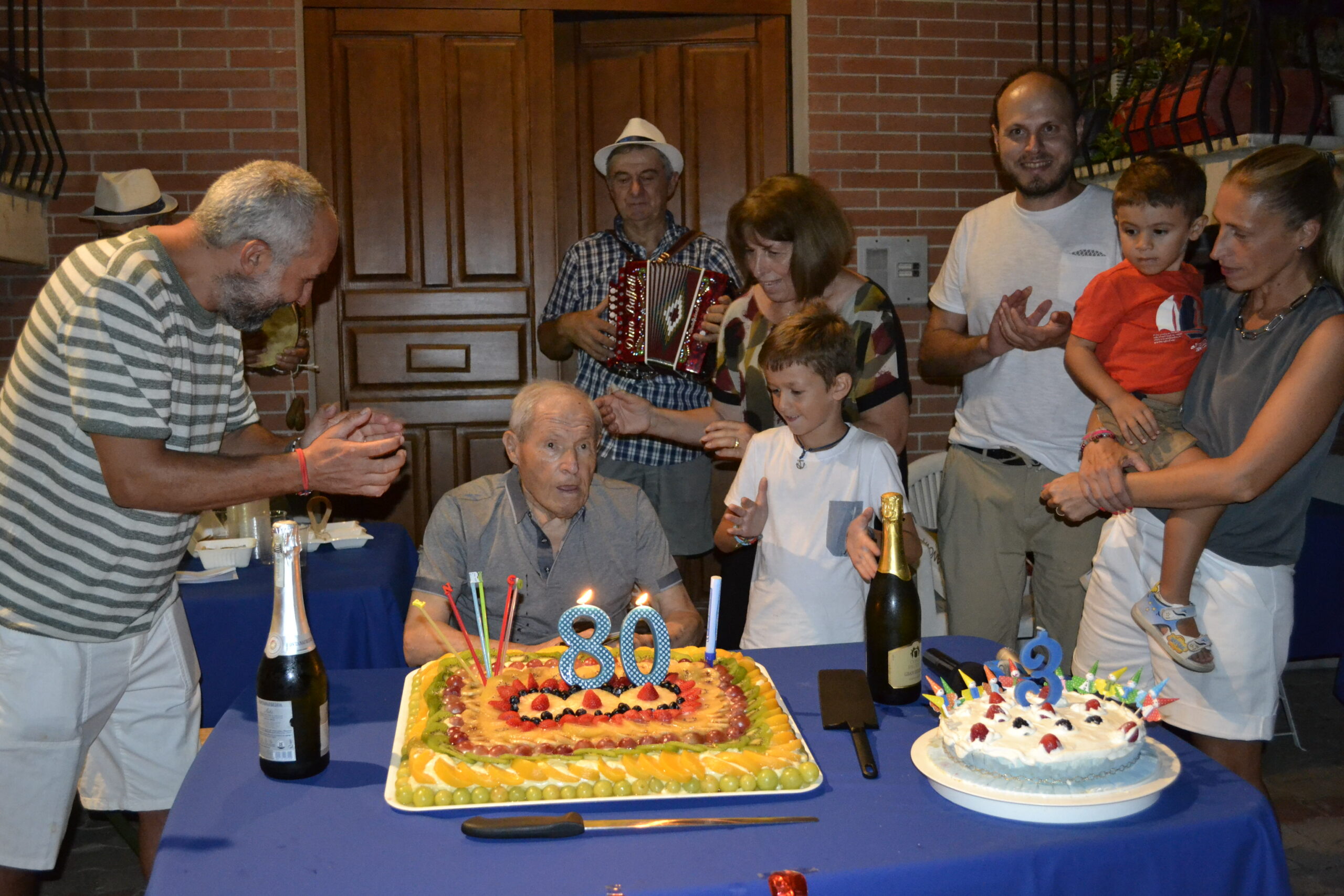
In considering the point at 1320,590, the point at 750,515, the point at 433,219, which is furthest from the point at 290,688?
the point at 433,219

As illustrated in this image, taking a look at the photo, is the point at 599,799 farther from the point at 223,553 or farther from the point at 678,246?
the point at 678,246

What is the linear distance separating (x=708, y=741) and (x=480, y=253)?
3732 millimetres

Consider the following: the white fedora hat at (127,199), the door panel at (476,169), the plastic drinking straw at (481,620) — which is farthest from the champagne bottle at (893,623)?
the white fedora hat at (127,199)

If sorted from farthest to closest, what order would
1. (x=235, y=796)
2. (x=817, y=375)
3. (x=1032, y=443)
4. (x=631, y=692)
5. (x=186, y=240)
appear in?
(x=1032, y=443)
(x=817, y=375)
(x=186, y=240)
(x=631, y=692)
(x=235, y=796)

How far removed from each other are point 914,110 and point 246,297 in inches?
141

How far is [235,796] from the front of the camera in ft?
4.86

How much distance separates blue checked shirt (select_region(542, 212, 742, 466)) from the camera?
389 centimetres

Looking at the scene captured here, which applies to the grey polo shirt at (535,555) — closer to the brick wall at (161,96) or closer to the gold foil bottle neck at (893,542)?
the gold foil bottle neck at (893,542)

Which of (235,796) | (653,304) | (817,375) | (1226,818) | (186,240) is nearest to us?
(1226,818)

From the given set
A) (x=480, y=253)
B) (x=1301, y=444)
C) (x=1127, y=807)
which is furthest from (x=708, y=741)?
(x=480, y=253)

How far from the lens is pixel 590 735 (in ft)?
5.20

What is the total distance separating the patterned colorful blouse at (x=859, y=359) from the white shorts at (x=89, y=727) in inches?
60.3

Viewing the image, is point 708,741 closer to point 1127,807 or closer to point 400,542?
point 1127,807

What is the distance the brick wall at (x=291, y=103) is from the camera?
454cm
